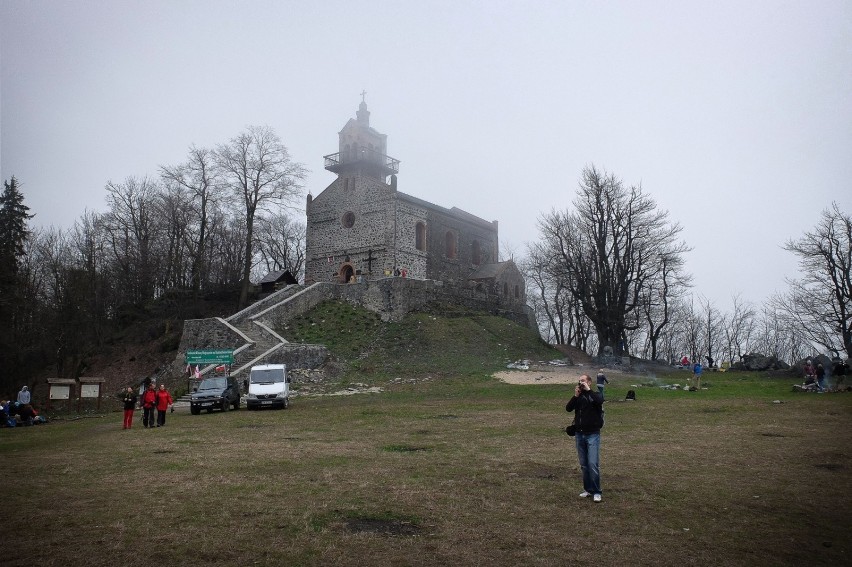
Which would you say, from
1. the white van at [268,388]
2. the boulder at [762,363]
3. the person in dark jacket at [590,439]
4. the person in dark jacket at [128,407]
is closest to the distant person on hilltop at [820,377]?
the boulder at [762,363]

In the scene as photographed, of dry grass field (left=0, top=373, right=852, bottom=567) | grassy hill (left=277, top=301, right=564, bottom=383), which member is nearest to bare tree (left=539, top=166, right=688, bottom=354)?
grassy hill (left=277, top=301, right=564, bottom=383)

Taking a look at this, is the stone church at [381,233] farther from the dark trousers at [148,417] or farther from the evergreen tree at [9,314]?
the dark trousers at [148,417]

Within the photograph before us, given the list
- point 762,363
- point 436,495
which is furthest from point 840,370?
point 436,495

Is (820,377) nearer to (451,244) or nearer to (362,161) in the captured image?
(451,244)

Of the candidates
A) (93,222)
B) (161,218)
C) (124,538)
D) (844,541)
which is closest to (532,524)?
(844,541)

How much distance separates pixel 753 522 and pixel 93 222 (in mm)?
51822

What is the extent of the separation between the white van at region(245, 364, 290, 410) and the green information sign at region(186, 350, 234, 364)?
4.01 m

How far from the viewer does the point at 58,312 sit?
35.8m

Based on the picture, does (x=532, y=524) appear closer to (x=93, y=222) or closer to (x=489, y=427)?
(x=489, y=427)

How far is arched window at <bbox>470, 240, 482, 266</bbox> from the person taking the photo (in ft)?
174

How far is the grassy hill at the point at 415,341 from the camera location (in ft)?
108

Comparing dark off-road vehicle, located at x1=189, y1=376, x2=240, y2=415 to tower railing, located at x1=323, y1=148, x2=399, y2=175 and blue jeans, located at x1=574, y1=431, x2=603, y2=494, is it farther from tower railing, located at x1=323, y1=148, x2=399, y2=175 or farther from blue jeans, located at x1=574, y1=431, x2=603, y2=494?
tower railing, located at x1=323, y1=148, x2=399, y2=175

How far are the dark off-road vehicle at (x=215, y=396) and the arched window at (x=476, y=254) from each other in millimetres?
30119

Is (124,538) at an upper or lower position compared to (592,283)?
lower
